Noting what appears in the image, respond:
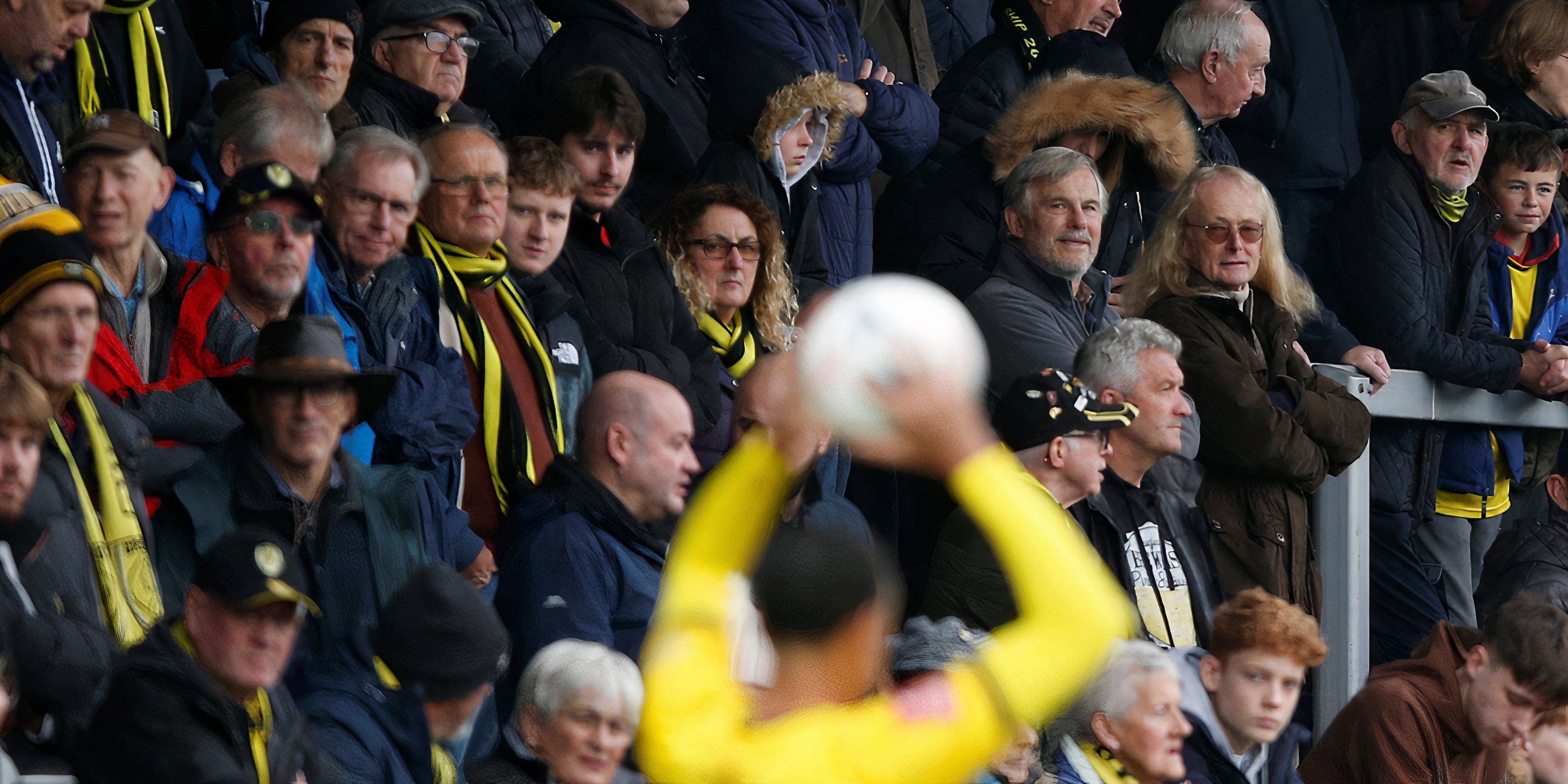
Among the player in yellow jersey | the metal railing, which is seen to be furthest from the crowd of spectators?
the metal railing

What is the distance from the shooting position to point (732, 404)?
6.05 meters

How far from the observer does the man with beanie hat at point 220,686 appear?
3600 mm

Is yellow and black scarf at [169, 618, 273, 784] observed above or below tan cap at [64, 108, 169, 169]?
below

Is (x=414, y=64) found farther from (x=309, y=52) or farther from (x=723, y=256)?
(x=723, y=256)

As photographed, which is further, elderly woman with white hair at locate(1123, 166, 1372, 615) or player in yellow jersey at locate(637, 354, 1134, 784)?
elderly woman with white hair at locate(1123, 166, 1372, 615)

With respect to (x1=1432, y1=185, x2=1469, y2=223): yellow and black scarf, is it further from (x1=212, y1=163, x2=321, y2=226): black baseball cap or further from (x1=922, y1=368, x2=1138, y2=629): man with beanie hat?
(x1=212, y1=163, x2=321, y2=226): black baseball cap

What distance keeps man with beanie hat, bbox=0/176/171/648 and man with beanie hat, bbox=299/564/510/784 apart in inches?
18.3

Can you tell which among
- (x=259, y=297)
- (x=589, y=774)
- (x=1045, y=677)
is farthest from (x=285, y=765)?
(x=1045, y=677)

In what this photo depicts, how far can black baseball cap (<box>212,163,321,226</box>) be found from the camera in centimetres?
494

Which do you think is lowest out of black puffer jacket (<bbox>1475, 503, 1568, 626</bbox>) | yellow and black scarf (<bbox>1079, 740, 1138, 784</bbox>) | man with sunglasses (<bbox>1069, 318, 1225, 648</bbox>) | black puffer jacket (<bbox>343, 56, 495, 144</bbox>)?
black puffer jacket (<bbox>1475, 503, 1568, 626</bbox>)

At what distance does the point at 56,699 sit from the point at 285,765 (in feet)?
1.52

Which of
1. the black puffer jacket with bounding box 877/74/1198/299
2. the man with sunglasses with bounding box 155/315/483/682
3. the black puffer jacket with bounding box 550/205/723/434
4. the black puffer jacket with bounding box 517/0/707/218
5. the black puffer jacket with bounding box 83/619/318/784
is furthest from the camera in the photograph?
the black puffer jacket with bounding box 877/74/1198/299

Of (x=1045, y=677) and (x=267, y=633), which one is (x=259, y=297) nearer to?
(x=267, y=633)

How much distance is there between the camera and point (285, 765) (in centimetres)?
389
